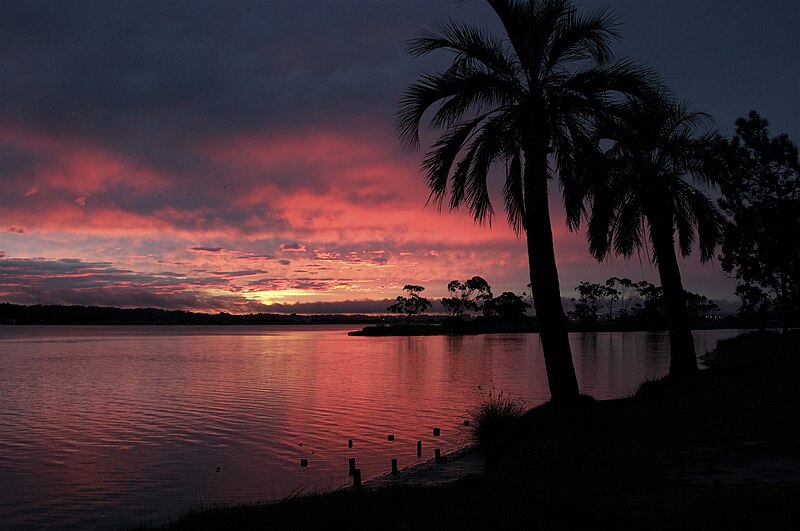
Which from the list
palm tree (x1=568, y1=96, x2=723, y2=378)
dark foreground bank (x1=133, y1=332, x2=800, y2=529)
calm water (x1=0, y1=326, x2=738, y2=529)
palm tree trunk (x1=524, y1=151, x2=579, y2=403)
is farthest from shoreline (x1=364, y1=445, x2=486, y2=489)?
palm tree (x1=568, y1=96, x2=723, y2=378)

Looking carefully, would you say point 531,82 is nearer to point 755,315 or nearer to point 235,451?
point 235,451

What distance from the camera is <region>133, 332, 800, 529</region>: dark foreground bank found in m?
7.51

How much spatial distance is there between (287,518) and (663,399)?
14398mm

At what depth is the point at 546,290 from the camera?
15.7 m

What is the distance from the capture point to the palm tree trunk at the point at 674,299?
22812mm

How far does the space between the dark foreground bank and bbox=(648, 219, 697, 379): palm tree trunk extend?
7093mm

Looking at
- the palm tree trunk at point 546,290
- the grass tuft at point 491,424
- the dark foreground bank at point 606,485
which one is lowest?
the grass tuft at point 491,424

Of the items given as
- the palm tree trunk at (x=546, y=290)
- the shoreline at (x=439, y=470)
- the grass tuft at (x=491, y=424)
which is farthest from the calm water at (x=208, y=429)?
the palm tree trunk at (x=546, y=290)

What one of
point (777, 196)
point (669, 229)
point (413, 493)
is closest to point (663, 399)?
point (669, 229)

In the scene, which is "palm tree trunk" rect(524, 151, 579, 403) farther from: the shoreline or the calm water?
the calm water

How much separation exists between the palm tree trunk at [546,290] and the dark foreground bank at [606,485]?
84cm

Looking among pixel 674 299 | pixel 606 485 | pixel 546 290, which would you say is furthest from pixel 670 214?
pixel 606 485

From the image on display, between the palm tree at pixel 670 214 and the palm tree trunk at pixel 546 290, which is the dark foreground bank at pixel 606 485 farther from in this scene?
the palm tree at pixel 670 214

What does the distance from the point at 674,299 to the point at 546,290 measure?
960 centimetres
